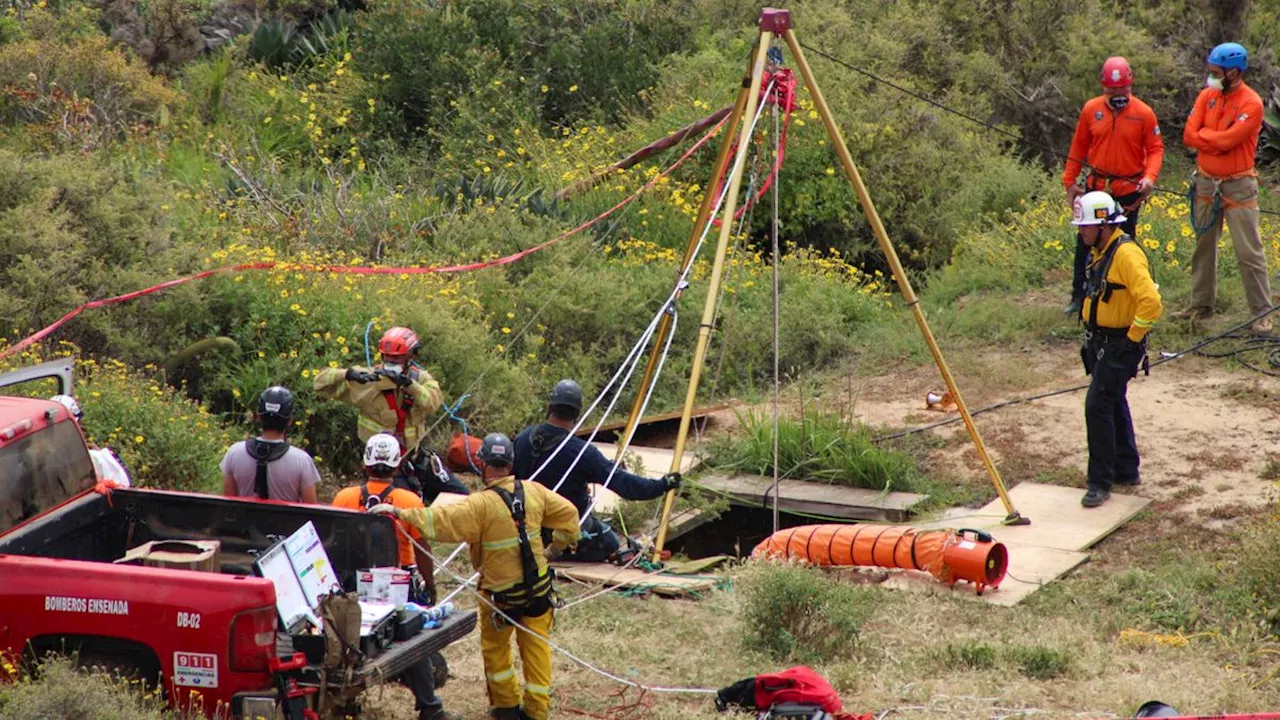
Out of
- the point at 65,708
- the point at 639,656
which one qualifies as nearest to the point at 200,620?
the point at 65,708

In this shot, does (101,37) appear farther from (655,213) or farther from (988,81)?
(988,81)

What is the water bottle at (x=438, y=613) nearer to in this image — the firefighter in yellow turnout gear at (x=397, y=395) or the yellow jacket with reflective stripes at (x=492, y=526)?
the yellow jacket with reflective stripes at (x=492, y=526)

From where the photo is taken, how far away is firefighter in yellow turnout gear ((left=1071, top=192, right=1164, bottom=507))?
9.76m

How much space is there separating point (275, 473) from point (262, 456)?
4.4 inches

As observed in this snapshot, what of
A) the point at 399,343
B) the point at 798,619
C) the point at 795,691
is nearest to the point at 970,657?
the point at 798,619

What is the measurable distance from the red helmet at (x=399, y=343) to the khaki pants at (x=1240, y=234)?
687 cm

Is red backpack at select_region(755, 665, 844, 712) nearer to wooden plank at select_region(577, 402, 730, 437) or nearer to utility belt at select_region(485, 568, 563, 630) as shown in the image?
utility belt at select_region(485, 568, 563, 630)

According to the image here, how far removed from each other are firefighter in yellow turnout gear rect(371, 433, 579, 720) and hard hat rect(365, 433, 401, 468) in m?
0.55

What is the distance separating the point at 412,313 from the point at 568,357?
1957 mm

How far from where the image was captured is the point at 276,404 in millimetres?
7547

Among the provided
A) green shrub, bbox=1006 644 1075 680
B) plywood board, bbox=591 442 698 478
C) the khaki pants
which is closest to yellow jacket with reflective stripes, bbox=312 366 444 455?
plywood board, bbox=591 442 698 478

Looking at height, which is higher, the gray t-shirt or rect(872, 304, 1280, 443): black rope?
the gray t-shirt

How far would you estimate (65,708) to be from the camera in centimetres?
572

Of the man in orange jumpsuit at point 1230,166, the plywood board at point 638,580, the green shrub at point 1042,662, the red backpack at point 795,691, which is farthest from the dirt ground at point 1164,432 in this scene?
the red backpack at point 795,691
